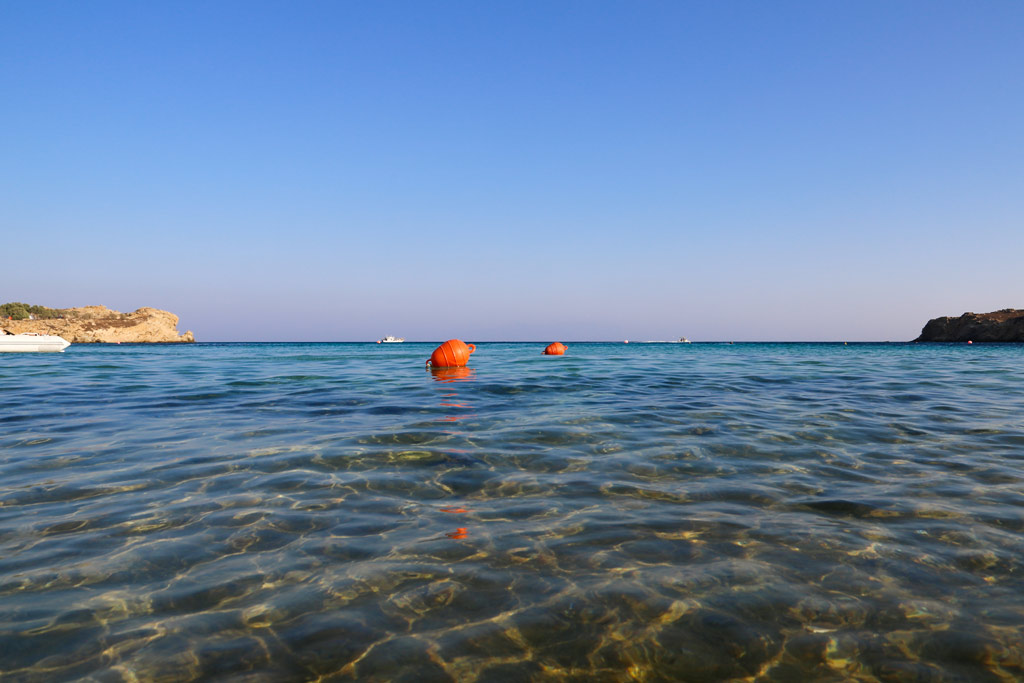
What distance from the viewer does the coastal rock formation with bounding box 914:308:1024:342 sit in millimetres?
111812

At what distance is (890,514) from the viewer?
175 inches

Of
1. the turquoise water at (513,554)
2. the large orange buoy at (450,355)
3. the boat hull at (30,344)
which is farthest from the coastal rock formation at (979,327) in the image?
the boat hull at (30,344)

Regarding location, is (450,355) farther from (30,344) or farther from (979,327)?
(979,327)

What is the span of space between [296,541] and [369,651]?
165cm

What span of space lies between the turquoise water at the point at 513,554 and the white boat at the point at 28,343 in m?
48.4

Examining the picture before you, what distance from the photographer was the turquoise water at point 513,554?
8.44ft

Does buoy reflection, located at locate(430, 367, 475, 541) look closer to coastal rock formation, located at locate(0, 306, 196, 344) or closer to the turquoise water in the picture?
the turquoise water

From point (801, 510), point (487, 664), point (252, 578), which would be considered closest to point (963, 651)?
point (801, 510)

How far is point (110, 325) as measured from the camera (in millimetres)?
139125

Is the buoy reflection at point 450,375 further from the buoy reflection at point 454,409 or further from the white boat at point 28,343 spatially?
the white boat at point 28,343

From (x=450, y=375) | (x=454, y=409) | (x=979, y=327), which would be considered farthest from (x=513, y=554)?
(x=979, y=327)

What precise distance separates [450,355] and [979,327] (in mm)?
149663

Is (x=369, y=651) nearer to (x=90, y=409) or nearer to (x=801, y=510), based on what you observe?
(x=801, y=510)

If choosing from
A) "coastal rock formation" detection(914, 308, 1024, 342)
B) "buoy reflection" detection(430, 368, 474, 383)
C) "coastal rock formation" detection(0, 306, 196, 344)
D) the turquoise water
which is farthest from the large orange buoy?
"coastal rock formation" detection(0, 306, 196, 344)
